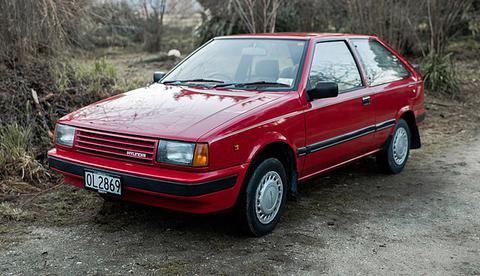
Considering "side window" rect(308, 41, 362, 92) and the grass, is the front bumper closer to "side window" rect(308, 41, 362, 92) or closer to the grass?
the grass

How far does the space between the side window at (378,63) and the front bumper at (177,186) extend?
2.26m

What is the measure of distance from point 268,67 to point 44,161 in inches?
102

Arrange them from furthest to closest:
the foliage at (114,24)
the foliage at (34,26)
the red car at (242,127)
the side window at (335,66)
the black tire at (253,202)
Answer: the foliage at (114,24)
the foliage at (34,26)
the side window at (335,66)
the black tire at (253,202)
the red car at (242,127)

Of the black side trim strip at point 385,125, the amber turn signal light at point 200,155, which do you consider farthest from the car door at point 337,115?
the amber turn signal light at point 200,155

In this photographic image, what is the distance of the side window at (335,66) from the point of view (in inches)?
197

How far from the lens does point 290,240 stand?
14.1 ft

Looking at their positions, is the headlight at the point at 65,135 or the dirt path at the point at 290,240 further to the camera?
the headlight at the point at 65,135

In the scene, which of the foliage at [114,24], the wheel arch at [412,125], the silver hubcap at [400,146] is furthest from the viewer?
the foliage at [114,24]

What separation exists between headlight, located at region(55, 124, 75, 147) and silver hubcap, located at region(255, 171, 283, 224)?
4.76ft

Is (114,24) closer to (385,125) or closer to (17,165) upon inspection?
(17,165)

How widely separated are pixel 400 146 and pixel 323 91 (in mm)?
1941

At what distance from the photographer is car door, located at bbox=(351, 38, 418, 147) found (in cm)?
566

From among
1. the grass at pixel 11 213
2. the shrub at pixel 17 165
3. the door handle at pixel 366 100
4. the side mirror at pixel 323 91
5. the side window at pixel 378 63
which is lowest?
the grass at pixel 11 213

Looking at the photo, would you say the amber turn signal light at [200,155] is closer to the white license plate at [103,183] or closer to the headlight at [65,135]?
the white license plate at [103,183]
